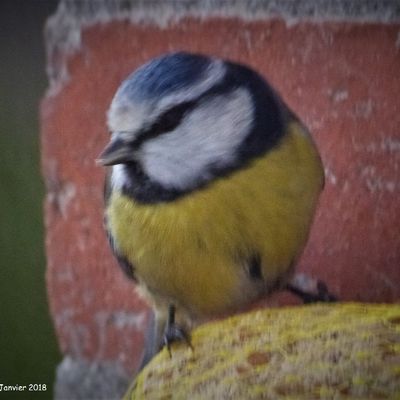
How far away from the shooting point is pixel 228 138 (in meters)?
0.76

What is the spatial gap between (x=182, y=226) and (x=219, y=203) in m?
0.05

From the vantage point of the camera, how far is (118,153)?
751mm

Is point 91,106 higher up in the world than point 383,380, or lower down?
higher up

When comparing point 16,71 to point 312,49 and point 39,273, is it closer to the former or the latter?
point 39,273

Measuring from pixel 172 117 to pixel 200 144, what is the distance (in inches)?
1.8

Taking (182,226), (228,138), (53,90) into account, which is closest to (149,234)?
(182,226)

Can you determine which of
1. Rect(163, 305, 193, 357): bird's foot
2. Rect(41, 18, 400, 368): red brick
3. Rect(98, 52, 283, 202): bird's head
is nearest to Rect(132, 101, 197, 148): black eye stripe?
Rect(98, 52, 283, 202): bird's head

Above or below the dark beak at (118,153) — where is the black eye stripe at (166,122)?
above

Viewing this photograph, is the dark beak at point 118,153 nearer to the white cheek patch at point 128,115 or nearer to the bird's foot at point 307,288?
the white cheek patch at point 128,115

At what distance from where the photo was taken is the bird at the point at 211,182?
75 cm

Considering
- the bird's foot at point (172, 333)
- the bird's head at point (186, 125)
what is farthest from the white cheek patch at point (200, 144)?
the bird's foot at point (172, 333)

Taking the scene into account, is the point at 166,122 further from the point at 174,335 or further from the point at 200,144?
the point at 174,335


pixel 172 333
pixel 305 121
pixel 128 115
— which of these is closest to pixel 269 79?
pixel 305 121

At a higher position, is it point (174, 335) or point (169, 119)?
point (169, 119)
